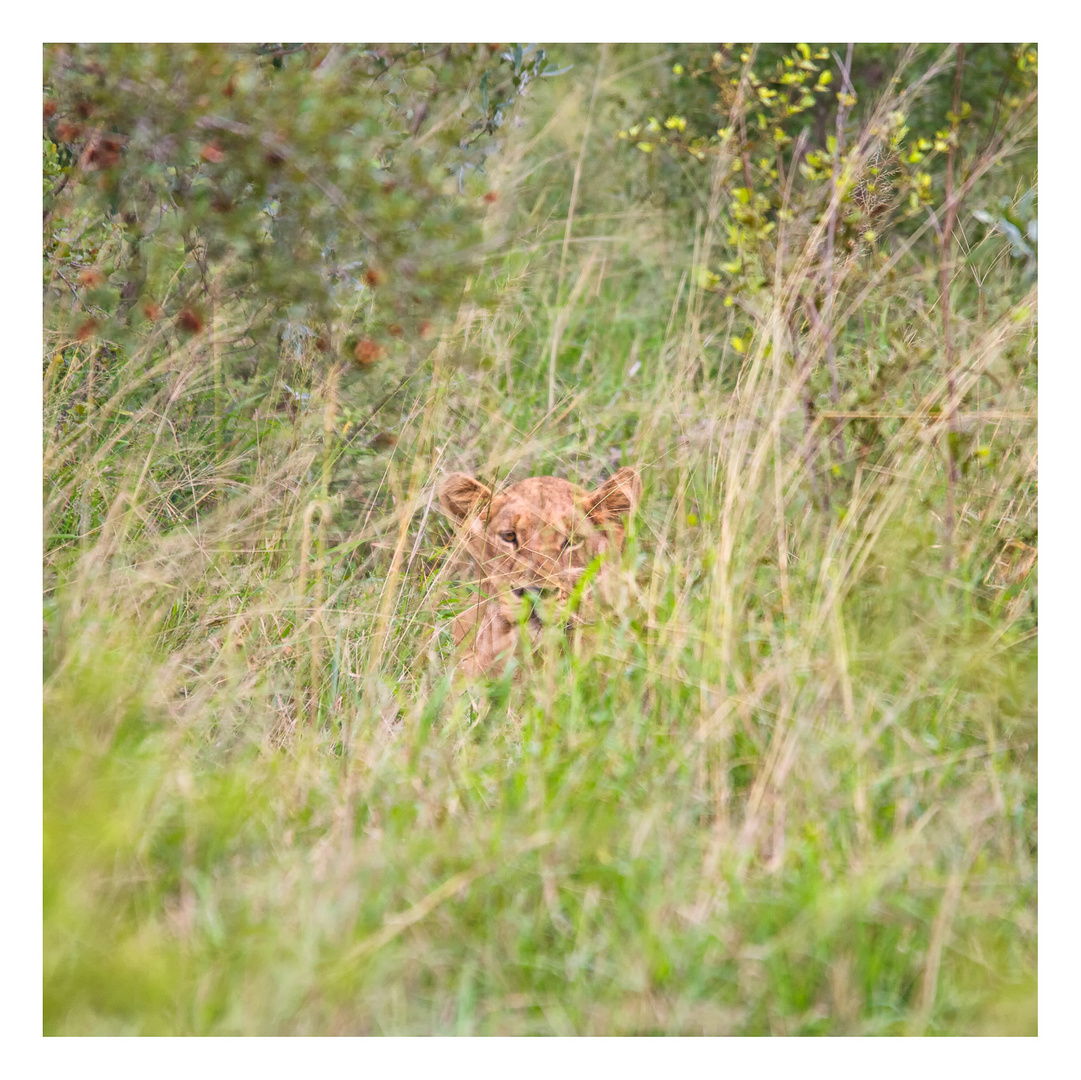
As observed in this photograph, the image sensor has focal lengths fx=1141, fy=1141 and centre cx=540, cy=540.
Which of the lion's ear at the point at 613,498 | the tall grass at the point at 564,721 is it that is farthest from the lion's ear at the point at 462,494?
the lion's ear at the point at 613,498

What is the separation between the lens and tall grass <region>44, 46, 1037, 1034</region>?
8.69 ft

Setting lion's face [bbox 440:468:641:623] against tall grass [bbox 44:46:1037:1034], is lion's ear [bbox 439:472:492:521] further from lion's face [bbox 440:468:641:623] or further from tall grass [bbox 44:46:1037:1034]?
tall grass [bbox 44:46:1037:1034]

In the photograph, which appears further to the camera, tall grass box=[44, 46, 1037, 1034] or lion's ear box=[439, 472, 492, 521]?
lion's ear box=[439, 472, 492, 521]

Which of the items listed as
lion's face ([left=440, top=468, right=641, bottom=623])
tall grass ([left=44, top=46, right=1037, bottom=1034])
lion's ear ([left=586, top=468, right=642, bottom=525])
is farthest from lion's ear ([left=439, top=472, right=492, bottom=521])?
lion's ear ([left=586, top=468, right=642, bottom=525])

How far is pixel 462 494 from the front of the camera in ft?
13.5

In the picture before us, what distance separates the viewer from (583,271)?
5504 mm

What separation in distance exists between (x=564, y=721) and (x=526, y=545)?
868mm

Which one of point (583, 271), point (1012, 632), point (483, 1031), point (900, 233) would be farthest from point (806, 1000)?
point (900, 233)

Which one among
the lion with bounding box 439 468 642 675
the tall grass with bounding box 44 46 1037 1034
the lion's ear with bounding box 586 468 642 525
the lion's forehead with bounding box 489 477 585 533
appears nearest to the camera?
the tall grass with bounding box 44 46 1037 1034

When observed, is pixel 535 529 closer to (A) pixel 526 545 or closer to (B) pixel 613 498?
(A) pixel 526 545

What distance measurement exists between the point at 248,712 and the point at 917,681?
1998 mm

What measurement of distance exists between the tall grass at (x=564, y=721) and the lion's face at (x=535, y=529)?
0.15m

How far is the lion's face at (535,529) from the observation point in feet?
12.8

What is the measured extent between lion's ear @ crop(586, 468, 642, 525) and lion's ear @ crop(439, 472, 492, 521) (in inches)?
14.9
